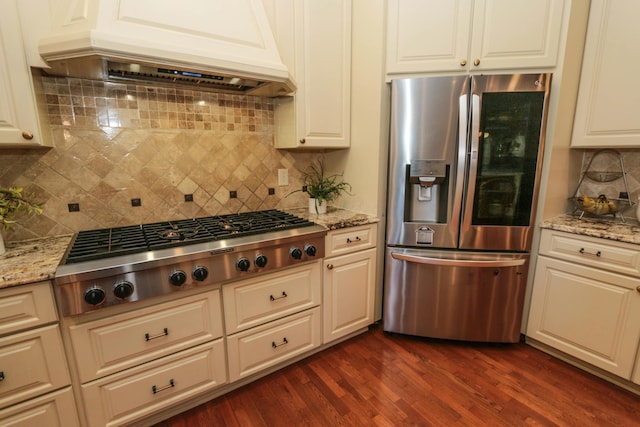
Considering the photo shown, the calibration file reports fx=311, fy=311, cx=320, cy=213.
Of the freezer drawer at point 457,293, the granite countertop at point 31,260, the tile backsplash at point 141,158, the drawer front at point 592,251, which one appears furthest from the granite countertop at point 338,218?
the granite countertop at point 31,260

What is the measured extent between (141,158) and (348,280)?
4.93ft

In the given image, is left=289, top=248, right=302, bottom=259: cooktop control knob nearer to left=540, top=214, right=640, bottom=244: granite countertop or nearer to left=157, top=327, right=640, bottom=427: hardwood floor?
left=157, top=327, right=640, bottom=427: hardwood floor

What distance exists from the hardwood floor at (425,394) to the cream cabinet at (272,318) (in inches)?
6.3

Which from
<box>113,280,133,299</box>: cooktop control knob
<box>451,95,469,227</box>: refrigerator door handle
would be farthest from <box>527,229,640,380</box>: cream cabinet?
<box>113,280,133,299</box>: cooktop control knob

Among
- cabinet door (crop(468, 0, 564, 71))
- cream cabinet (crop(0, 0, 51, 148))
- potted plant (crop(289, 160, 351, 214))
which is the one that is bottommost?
potted plant (crop(289, 160, 351, 214))

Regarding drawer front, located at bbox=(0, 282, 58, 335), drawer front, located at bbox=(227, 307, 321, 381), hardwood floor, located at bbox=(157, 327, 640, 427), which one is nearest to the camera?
drawer front, located at bbox=(0, 282, 58, 335)

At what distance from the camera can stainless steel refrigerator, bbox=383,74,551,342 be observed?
1885 mm

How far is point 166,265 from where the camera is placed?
1.37m

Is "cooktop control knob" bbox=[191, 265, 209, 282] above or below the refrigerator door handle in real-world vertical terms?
below

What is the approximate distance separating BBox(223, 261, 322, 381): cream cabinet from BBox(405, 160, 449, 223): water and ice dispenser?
0.77m

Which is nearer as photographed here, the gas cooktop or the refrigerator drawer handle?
the gas cooktop

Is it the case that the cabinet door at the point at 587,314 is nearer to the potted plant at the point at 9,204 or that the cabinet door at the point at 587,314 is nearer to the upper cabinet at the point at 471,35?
the upper cabinet at the point at 471,35

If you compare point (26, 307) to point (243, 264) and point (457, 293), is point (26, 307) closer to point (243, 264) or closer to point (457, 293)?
point (243, 264)

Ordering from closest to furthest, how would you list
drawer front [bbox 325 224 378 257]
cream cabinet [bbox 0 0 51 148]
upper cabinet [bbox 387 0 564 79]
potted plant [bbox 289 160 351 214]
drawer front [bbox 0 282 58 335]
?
drawer front [bbox 0 282 58 335], cream cabinet [bbox 0 0 51 148], upper cabinet [bbox 387 0 564 79], drawer front [bbox 325 224 378 257], potted plant [bbox 289 160 351 214]
